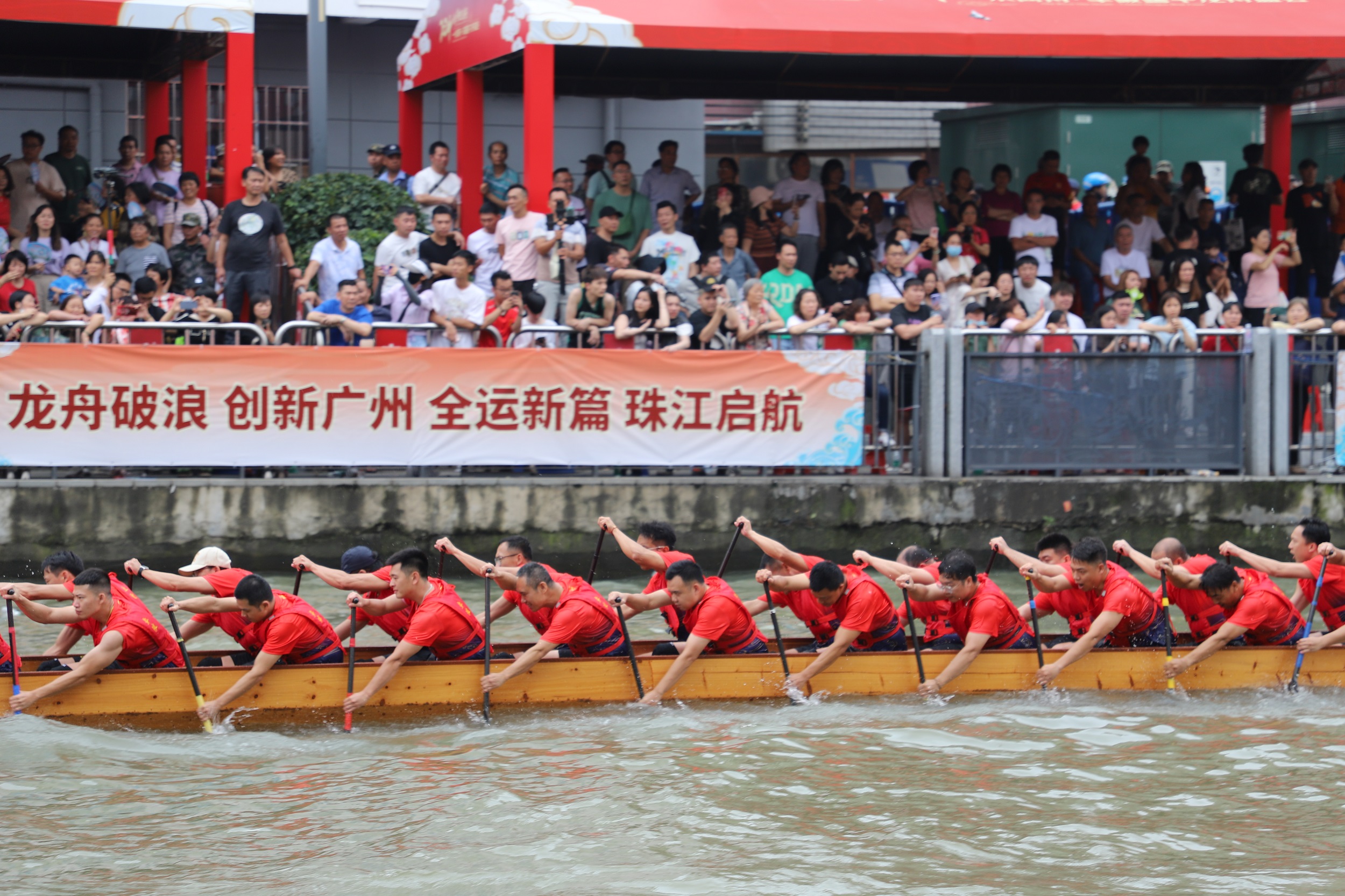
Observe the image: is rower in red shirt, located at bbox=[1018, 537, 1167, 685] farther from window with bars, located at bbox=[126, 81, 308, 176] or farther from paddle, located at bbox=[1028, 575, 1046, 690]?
window with bars, located at bbox=[126, 81, 308, 176]

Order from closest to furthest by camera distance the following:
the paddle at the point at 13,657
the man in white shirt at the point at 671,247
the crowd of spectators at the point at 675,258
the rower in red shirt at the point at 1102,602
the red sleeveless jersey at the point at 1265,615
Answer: the paddle at the point at 13,657 → the rower in red shirt at the point at 1102,602 → the red sleeveless jersey at the point at 1265,615 → the crowd of spectators at the point at 675,258 → the man in white shirt at the point at 671,247

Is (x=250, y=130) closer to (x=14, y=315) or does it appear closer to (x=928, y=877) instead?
(x=14, y=315)

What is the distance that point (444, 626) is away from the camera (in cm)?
1038

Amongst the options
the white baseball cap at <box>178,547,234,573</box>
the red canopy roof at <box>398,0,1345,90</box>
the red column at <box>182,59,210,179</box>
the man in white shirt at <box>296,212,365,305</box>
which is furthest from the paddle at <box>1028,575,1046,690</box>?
the red column at <box>182,59,210,179</box>

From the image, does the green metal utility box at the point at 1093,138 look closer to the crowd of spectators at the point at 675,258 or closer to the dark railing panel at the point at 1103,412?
the crowd of spectators at the point at 675,258

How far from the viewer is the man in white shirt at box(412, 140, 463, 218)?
55.8 feet

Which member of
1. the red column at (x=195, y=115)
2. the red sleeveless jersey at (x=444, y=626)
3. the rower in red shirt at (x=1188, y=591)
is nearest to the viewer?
the red sleeveless jersey at (x=444, y=626)

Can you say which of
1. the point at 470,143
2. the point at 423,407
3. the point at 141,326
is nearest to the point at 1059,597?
the point at 423,407

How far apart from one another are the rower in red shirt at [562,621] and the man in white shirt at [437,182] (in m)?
7.22

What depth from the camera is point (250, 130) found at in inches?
641

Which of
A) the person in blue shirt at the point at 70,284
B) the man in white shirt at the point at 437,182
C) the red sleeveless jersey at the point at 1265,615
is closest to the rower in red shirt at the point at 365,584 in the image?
the person in blue shirt at the point at 70,284

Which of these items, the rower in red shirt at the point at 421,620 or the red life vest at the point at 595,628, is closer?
the rower in red shirt at the point at 421,620

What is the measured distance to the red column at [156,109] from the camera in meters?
19.0

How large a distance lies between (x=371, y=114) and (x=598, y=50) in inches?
178
